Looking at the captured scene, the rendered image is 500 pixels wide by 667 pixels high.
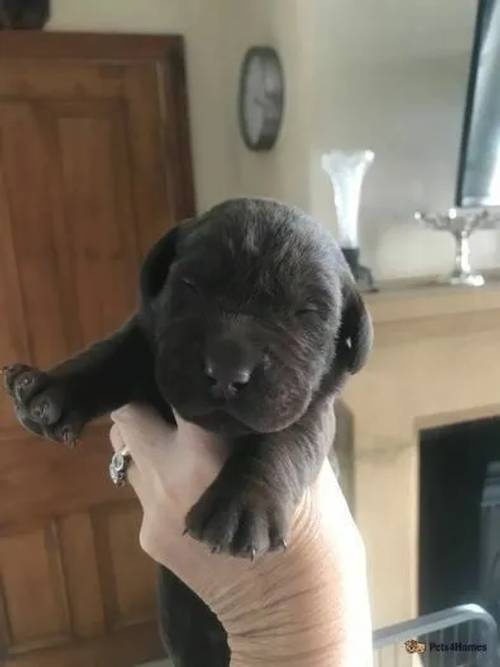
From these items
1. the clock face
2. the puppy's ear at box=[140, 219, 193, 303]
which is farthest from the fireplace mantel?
the puppy's ear at box=[140, 219, 193, 303]

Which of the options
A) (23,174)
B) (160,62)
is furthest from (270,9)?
(23,174)

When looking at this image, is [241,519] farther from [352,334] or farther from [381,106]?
[381,106]

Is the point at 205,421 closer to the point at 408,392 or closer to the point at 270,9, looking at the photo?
the point at 408,392

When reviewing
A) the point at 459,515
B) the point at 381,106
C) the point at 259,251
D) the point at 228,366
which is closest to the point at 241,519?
the point at 228,366

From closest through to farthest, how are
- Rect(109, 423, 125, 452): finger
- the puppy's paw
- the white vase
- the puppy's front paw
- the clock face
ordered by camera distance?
1. the puppy's front paw
2. the puppy's paw
3. Rect(109, 423, 125, 452): finger
4. the white vase
5. the clock face

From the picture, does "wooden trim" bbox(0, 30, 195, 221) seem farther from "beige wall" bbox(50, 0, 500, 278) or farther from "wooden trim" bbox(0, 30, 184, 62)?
"beige wall" bbox(50, 0, 500, 278)


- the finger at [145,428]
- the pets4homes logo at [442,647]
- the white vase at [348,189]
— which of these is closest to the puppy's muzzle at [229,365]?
the finger at [145,428]
